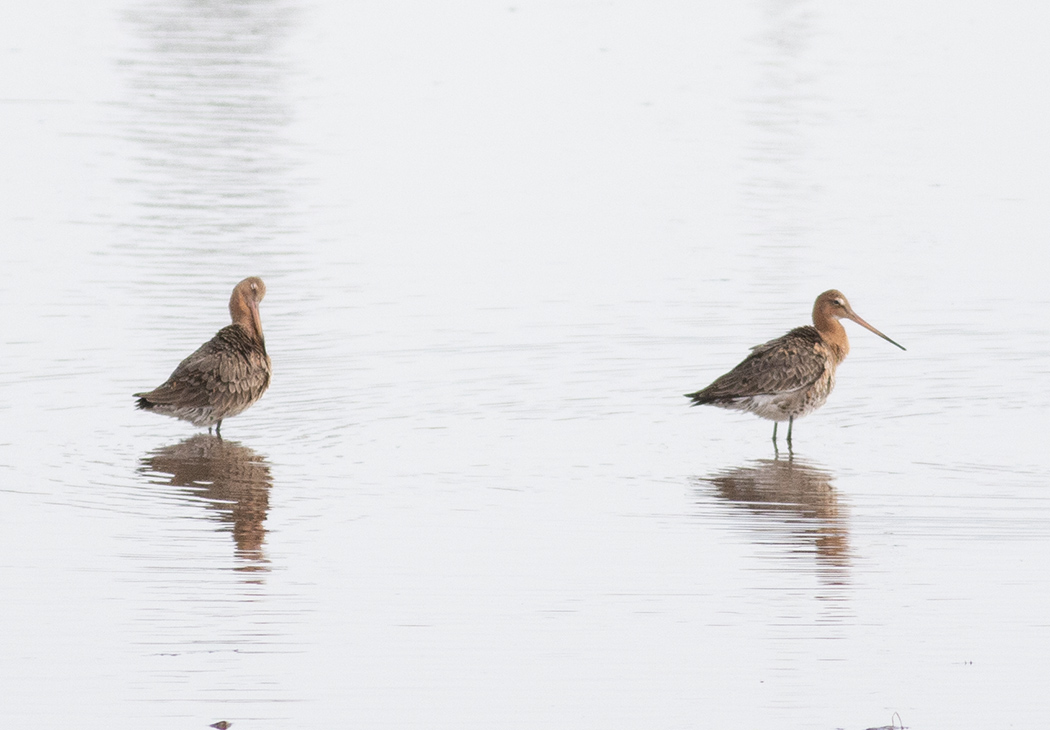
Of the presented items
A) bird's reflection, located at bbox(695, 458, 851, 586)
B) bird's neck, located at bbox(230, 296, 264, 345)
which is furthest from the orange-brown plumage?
bird's neck, located at bbox(230, 296, 264, 345)

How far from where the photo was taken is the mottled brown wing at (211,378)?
970cm

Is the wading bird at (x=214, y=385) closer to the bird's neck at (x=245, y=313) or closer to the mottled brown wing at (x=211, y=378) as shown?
the mottled brown wing at (x=211, y=378)

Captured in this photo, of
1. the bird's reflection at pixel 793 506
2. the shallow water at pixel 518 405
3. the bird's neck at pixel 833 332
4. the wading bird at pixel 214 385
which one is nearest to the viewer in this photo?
the shallow water at pixel 518 405

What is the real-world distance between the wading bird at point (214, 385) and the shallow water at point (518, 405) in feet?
0.80

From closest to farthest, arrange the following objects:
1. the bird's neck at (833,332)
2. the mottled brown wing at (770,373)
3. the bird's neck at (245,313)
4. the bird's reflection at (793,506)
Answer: the bird's reflection at (793,506) → the mottled brown wing at (770,373) → the bird's neck at (245,313) → the bird's neck at (833,332)

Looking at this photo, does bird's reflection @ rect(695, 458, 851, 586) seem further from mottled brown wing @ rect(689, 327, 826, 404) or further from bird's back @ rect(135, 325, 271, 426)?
bird's back @ rect(135, 325, 271, 426)

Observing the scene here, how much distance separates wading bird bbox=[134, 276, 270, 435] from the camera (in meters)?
9.70

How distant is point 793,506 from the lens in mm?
8500

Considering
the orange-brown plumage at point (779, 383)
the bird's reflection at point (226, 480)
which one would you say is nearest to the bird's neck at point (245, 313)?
the bird's reflection at point (226, 480)

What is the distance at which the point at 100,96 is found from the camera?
2106cm

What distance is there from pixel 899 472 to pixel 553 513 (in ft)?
6.34

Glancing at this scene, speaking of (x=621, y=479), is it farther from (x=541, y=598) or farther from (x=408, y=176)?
(x=408, y=176)

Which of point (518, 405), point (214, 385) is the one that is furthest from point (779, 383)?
point (214, 385)

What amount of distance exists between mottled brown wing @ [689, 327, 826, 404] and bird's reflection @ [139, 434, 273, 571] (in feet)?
8.02
